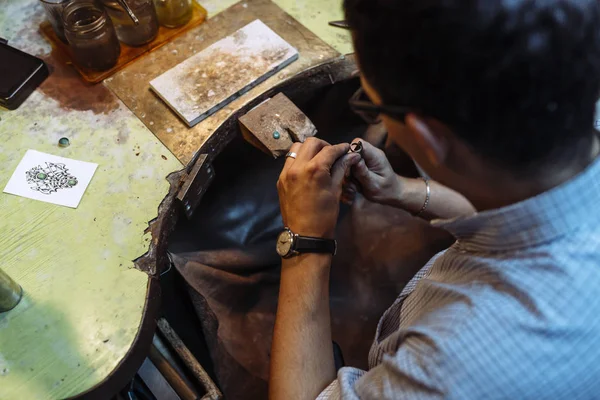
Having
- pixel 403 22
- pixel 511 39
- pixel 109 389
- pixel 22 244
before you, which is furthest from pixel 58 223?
pixel 511 39

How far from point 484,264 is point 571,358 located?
0.17 meters

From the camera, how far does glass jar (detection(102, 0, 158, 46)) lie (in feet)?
4.02

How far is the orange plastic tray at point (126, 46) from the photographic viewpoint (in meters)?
1.27

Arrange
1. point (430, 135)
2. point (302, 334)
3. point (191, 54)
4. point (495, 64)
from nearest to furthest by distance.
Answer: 1. point (495, 64)
2. point (430, 135)
3. point (302, 334)
4. point (191, 54)

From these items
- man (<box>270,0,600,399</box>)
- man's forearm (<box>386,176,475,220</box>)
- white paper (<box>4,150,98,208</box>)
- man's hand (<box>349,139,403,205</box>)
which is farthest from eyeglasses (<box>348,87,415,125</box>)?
white paper (<box>4,150,98,208</box>)

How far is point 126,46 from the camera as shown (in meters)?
1.32

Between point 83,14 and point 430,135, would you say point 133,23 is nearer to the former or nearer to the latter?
point 83,14

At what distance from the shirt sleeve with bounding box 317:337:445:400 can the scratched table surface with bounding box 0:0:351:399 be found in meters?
0.47

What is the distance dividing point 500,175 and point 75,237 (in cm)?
87

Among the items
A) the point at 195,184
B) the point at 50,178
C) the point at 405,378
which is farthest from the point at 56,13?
the point at 405,378

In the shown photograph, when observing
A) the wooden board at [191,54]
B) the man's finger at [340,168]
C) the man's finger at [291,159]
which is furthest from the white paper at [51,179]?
the man's finger at [340,168]

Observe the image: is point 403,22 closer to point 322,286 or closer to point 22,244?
point 322,286

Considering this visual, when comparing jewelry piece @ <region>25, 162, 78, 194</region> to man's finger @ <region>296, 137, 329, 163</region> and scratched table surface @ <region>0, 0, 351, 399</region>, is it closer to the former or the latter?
scratched table surface @ <region>0, 0, 351, 399</region>

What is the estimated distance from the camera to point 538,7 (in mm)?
555
